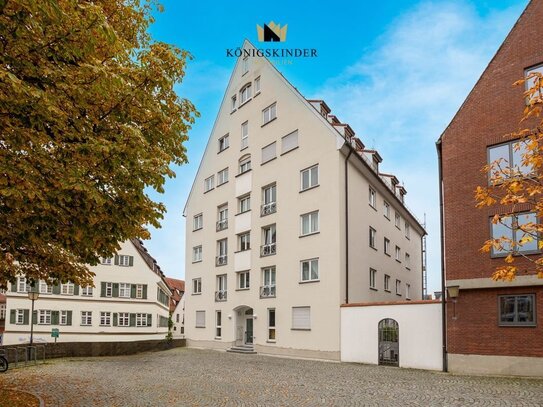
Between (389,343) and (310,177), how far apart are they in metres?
9.77

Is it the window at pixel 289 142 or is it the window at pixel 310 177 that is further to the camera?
the window at pixel 289 142

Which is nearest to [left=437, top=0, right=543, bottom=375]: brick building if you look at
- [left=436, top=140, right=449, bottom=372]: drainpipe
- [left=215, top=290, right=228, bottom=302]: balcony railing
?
[left=436, top=140, right=449, bottom=372]: drainpipe

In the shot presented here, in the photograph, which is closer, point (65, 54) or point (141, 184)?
point (65, 54)

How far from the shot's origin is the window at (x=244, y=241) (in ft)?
101

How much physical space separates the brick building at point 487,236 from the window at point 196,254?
2033cm

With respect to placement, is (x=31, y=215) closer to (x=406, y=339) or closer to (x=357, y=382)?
(x=357, y=382)

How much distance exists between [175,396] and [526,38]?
17.0 metres

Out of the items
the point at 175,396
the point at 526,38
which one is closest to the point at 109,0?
the point at 175,396

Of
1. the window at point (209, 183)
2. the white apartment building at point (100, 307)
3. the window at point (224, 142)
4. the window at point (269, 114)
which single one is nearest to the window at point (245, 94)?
the window at point (269, 114)

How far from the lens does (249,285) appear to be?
98.2 ft

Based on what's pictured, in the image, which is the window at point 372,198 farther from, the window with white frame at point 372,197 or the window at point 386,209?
the window at point 386,209

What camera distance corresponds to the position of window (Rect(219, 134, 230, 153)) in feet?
113

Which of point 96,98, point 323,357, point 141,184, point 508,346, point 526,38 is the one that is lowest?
point 323,357

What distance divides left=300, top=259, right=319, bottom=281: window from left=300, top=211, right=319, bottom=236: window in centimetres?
152
